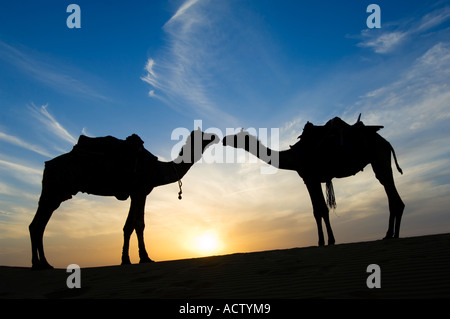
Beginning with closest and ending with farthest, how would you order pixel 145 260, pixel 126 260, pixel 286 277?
1. pixel 286 277
2. pixel 126 260
3. pixel 145 260

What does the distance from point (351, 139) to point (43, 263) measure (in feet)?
33.4

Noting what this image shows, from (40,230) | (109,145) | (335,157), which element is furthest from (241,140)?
(40,230)

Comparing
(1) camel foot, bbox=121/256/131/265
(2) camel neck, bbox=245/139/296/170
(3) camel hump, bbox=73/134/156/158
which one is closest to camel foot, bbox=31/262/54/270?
(1) camel foot, bbox=121/256/131/265

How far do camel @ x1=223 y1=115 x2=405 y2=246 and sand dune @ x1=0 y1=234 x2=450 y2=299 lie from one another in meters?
2.90

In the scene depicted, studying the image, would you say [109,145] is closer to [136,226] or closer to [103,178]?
[103,178]

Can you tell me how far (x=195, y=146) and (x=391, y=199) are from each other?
6724 mm

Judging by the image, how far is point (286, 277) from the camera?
5.74 m

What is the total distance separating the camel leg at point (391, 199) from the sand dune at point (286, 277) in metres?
2.14

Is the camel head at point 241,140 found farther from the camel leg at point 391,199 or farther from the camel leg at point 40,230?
the camel leg at point 40,230

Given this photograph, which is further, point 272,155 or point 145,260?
point 272,155

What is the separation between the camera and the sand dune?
472cm

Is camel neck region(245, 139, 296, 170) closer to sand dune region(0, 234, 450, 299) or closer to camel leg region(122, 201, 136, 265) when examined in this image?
sand dune region(0, 234, 450, 299)
